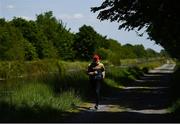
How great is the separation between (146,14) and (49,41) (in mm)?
98699

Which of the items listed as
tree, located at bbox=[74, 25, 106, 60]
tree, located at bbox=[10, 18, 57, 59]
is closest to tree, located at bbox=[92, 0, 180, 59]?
tree, located at bbox=[10, 18, 57, 59]

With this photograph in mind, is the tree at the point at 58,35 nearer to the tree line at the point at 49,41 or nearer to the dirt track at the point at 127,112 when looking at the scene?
the tree line at the point at 49,41

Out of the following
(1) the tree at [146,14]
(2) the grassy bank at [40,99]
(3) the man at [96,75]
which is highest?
(1) the tree at [146,14]

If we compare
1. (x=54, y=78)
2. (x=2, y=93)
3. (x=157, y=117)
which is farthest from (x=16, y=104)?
(x=54, y=78)

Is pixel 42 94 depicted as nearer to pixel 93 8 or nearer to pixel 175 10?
pixel 93 8

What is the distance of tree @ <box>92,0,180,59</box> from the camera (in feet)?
58.4

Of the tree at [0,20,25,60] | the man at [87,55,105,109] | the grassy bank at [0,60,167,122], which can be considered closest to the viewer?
the grassy bank at [0,60,167,122]

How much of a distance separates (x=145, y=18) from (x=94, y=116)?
15.4 feet

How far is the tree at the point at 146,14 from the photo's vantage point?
17.8 metres

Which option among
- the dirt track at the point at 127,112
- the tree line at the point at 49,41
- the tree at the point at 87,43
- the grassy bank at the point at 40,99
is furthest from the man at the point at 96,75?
the tree at the point at 87,43

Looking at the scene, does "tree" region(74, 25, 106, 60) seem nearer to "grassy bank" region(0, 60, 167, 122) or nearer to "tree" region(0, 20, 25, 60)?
"tree" region(0, 20, 25, 60)

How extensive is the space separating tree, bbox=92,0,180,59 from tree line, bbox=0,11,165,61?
57.3 metres

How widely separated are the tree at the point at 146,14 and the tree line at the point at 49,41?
57350 mm

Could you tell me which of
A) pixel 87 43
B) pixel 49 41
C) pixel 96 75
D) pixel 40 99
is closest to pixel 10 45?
pixel 49 41
